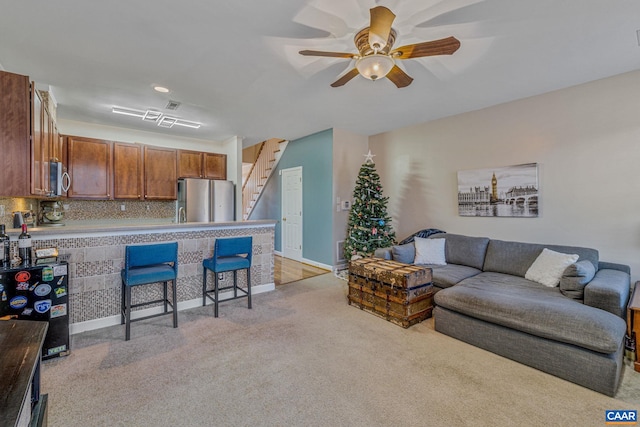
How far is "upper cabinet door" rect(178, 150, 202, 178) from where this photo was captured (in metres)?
5.38

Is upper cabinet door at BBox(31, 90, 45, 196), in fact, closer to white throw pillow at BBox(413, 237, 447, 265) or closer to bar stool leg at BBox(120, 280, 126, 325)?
bar stool leg at BBox(120, 280, 126, 325)

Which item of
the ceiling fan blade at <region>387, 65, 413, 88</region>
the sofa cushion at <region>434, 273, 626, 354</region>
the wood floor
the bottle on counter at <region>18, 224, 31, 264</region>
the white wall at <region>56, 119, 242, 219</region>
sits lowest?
the wood floor

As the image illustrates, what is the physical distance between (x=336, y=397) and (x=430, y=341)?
4.09 feet

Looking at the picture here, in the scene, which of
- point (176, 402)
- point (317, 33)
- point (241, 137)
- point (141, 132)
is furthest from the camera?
point (241, 137)

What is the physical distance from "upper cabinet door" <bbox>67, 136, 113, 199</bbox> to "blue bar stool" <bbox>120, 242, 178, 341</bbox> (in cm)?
238

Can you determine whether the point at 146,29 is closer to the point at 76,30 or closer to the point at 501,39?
the point at 76,30

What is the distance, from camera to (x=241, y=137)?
5758 millimetres

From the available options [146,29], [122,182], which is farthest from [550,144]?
[122,182]

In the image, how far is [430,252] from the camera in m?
4.14

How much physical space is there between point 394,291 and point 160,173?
453 cm

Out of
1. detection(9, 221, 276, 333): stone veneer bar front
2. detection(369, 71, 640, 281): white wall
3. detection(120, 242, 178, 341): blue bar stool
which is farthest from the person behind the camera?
detection(369, 71, 640, 281): white wall

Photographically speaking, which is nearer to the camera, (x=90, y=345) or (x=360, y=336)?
(x=90, y=345)

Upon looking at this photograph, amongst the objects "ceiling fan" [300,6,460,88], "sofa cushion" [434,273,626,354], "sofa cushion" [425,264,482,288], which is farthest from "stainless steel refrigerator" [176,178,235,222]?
"sofa cushion" [434,273,626,354]

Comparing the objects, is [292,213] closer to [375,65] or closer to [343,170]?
[343,170]
